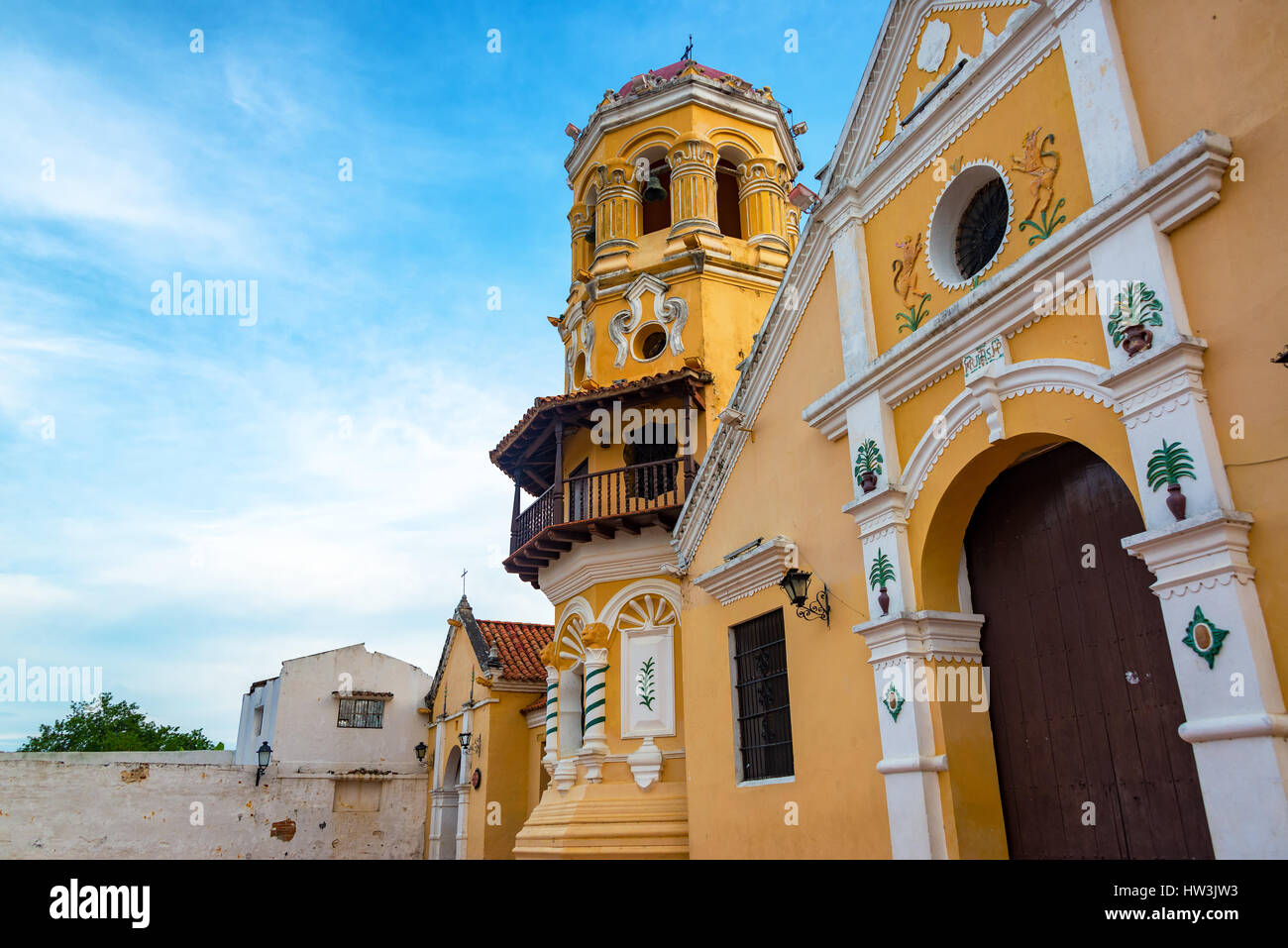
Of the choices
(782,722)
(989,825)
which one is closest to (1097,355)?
(989,825)

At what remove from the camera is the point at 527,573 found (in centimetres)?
1451

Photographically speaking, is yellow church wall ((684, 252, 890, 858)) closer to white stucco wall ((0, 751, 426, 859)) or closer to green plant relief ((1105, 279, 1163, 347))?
green plant relief ((1105, 279, 1163, 347))

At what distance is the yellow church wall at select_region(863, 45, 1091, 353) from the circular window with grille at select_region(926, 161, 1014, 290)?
0.28 ft

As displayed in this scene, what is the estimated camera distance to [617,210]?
15328 mm

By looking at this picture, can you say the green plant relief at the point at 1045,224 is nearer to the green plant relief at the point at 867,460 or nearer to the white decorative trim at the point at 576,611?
the green plant relief at the point at 867,460

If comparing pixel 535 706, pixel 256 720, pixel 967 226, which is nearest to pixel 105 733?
pixel 256 720

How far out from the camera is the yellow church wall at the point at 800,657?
739 centimetres

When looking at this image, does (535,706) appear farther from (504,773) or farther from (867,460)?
(867,460)

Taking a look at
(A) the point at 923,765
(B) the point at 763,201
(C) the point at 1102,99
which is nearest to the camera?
(C) the point at 1102,99

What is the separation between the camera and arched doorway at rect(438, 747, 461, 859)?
67.7ft

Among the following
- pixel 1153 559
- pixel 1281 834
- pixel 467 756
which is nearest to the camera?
pixel 1281 834

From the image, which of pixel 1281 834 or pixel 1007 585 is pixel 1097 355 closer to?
pixel 1007 585

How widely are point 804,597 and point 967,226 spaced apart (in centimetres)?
353

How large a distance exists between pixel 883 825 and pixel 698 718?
10.6 ft
